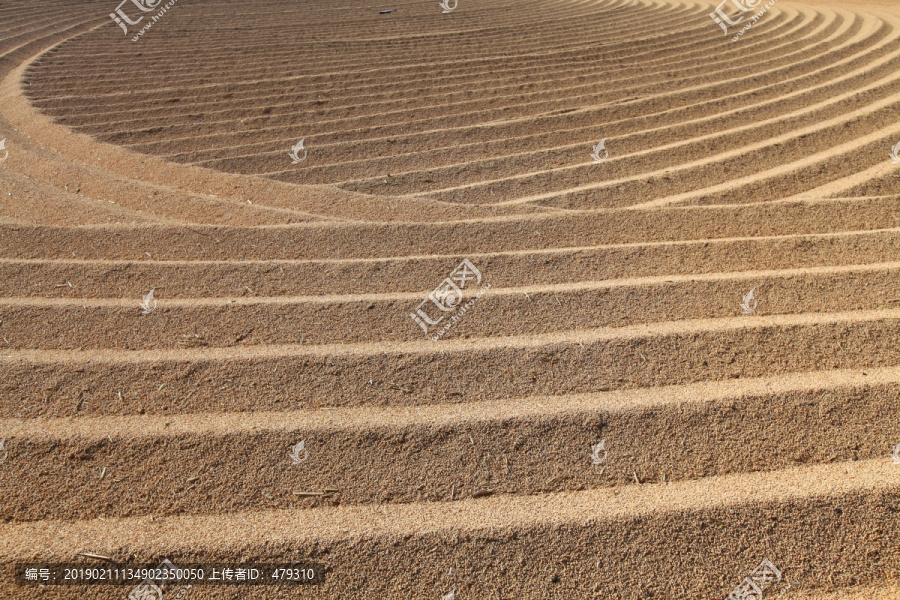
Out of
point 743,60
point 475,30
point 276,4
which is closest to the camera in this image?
point 743,60

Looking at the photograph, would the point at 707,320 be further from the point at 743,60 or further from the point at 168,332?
the point at 743,60

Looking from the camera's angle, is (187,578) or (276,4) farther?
(276,4)

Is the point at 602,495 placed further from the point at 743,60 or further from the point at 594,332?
the point at 743,60

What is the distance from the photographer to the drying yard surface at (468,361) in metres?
1.85

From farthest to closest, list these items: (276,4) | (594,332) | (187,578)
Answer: (276,4)
(594,332)
(187,578)

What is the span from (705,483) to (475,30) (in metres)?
8.38

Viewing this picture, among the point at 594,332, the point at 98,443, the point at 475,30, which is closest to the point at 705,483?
the point at 594,332

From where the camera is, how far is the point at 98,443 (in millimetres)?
2133

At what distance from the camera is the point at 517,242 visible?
3.46 meters

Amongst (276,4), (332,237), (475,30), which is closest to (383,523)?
(332,237)

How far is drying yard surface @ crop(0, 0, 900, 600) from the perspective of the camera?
6.08 feet

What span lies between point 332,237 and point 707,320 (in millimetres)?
1908

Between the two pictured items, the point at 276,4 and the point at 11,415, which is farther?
the point at 276,4

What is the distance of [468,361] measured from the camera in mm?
2512
